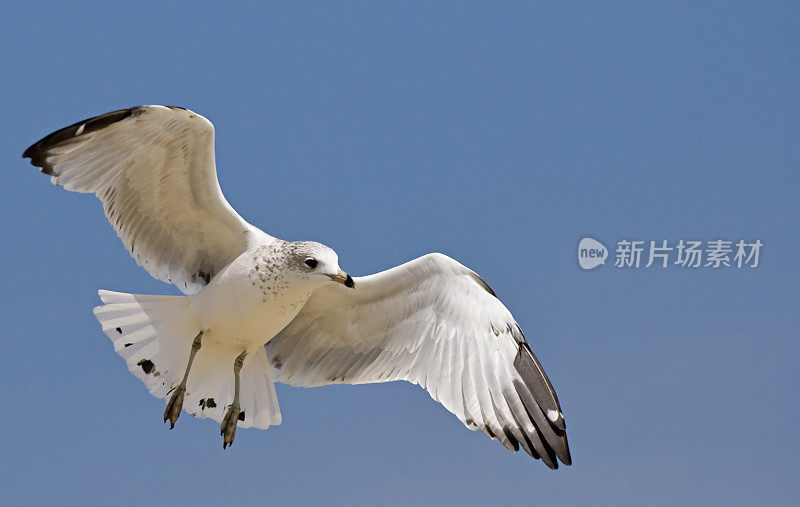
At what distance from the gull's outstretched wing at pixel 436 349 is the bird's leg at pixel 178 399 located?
1.74ft

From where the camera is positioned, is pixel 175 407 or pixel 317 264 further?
pixel 175 407

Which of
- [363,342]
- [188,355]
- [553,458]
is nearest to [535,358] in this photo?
[553,458]

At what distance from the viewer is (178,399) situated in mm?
6270

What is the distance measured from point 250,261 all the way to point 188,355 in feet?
2.38

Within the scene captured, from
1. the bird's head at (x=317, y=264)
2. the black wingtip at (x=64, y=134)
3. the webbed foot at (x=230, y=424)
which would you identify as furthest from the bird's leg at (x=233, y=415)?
the black wingtip at (x=64, y=134)

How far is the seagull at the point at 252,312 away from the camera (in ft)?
19.6

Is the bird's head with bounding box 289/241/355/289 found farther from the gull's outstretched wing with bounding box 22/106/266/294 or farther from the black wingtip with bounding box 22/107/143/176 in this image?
the black wingtip with bounding box 22/107/143/176

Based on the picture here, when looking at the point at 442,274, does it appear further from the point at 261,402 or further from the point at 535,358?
the point at 261,402

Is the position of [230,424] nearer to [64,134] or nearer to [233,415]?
[233,415]

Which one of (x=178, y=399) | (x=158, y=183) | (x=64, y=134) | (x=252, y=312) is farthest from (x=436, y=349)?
(x=64, y=134)

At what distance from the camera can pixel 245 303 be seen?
19.8 feet

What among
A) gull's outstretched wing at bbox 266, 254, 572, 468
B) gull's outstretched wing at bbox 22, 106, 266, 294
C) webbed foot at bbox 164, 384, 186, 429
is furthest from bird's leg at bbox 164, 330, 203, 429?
gull's outstretched wing at bbox 266, 254, 572, 468

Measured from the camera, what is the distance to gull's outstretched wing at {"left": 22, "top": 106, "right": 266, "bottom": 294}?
591 cm

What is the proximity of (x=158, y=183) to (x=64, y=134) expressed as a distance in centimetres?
55
